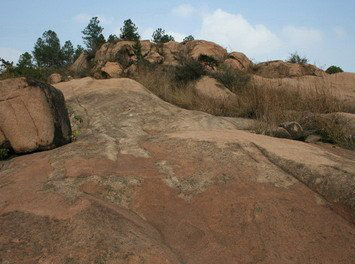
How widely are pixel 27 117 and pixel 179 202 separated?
6.76ft

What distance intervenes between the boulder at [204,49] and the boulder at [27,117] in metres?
13.6

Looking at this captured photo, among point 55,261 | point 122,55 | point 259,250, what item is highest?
point 122,55

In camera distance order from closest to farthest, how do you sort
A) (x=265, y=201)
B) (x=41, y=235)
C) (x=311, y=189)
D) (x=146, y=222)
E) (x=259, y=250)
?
(x=41, y=235) → (x=259, y=250) → (x=146, y=222) → (x=265, y=201) → (x=311, y=189)

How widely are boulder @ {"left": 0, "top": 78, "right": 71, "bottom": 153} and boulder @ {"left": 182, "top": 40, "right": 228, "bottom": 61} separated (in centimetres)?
1364

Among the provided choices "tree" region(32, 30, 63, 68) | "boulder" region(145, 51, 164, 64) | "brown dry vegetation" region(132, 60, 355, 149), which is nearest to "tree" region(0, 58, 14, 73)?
"brown dry vegetation" region(132, 60, 355, 149)

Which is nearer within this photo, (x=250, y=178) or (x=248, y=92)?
(x=250, y=178)

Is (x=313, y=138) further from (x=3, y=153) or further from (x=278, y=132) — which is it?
(x=3, y=153)

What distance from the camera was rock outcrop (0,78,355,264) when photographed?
1727 millimetres

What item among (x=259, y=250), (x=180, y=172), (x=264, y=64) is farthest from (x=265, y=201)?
(x=264, y=64)

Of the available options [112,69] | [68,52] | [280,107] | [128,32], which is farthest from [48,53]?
[280,107]

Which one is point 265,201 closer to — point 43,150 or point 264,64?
point 43,150

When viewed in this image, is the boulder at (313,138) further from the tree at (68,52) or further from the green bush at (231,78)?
the tree at (68,52)

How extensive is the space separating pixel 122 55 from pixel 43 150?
13166 millimetres

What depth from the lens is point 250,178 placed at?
2566 mm
